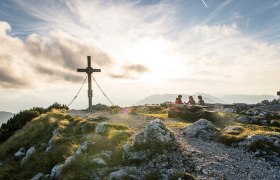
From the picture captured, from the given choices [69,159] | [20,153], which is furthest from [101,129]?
[20,153]

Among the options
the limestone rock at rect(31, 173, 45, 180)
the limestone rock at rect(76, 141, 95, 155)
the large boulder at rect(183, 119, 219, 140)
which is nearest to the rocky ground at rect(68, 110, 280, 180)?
the large boulder at rect(183, 119, 219, 140)

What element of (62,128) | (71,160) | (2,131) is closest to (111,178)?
(71,160)

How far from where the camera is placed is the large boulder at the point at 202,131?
19.5 metres

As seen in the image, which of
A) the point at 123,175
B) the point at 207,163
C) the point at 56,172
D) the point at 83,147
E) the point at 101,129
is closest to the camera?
the point at 123,175

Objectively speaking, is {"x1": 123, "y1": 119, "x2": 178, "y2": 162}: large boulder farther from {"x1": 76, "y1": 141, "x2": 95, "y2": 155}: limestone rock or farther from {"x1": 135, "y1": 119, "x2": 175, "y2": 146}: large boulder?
{"x1": 76, "y1": 141, "x2": 95, "y2": 155}: limestone rock

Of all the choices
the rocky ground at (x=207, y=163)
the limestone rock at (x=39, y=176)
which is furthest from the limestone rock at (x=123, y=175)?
the limestone rock at (x=39, y=176)

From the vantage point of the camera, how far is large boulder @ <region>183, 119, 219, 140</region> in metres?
19.5

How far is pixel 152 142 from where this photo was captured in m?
17.2

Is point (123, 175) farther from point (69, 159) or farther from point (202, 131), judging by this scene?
point (202, 131)

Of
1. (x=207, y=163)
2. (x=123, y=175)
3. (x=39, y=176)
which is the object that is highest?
(x=207, y=163)

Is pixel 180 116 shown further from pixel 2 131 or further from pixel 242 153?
pixel 2 131

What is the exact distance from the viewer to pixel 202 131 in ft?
65.2

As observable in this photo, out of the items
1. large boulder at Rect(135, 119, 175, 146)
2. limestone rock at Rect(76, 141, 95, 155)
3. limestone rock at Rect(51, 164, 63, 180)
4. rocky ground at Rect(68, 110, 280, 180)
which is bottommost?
limestone rock at Rect(51, 164, 63, 180)

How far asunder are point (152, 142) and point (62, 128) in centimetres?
1084
